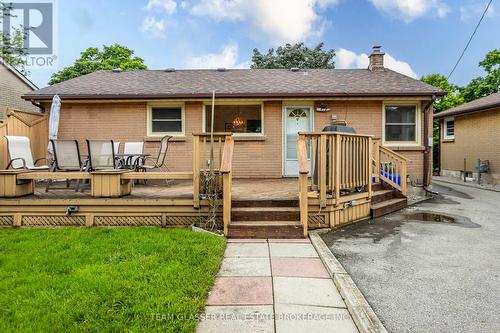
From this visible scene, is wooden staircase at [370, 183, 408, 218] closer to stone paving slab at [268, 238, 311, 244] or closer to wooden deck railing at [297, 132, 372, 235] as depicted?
wooden deck railing at [297, 132, 372, 235]

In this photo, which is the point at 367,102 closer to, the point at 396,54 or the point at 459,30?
the point at 459,30

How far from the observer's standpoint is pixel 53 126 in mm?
8055

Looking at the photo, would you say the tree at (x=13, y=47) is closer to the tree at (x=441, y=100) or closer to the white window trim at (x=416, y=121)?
the white window trim at (x=416, y=121)

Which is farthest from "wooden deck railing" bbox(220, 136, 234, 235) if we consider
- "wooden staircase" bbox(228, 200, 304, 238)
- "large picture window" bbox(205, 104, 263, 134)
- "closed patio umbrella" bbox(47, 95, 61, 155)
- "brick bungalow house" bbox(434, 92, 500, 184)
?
"brick bungalow house" bbox(434, 92, 500, 184)

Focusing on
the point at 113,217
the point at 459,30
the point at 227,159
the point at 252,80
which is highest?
the point at 459,30

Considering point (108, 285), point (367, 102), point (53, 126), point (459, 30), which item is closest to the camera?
point (108, 285)

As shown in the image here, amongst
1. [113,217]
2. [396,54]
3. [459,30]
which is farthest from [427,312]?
[396,54]

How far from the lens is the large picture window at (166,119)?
9.25m

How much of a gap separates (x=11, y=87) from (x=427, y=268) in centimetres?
1804

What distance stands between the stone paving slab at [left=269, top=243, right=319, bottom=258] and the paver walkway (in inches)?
0.5

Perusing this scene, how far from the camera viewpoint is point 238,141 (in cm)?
913

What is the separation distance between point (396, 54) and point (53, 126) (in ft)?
70.3

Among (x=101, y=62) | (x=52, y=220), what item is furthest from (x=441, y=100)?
(x=101, y=62)

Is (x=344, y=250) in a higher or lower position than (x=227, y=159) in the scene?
lower
